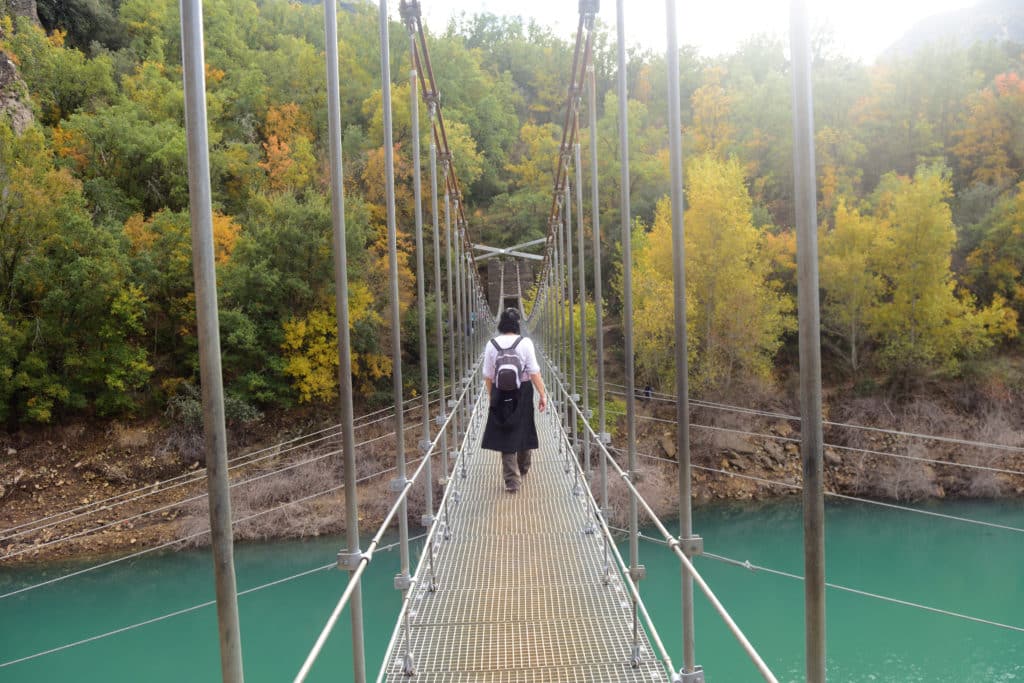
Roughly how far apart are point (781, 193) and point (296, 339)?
14.7m

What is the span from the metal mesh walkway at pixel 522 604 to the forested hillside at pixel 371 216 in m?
12.4

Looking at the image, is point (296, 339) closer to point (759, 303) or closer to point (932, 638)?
point (759, 303)

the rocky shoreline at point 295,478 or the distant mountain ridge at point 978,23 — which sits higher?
the distant mountain ridge at point 978,23

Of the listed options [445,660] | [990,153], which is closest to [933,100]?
[990,153]

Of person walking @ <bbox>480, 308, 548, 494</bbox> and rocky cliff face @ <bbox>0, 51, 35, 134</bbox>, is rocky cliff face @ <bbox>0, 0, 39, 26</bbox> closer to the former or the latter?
rocky cliff face @ <bbox>0, 51, 35, 134</bbox>

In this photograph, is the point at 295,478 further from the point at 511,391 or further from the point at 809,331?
the point at 809,331

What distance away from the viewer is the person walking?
411 cm

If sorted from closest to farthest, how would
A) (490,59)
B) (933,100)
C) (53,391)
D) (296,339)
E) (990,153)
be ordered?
(53,391) < (296,339) < (990,153) < (933,100) < (490,59)

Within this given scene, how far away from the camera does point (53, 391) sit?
49.5 feet

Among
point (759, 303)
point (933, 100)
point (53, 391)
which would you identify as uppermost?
point (933, 100)

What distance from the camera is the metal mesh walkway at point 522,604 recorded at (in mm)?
2545

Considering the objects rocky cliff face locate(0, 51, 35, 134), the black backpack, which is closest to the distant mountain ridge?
rocky cliff face locate(0, 51, 35, 134)

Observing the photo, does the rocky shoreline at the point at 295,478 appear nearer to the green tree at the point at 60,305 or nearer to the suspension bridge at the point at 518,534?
the green tree at the point at 60,305

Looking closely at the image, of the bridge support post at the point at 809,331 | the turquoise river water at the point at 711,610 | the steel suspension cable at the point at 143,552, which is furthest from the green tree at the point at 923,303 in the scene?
the bridge support post at the point at 809,331
